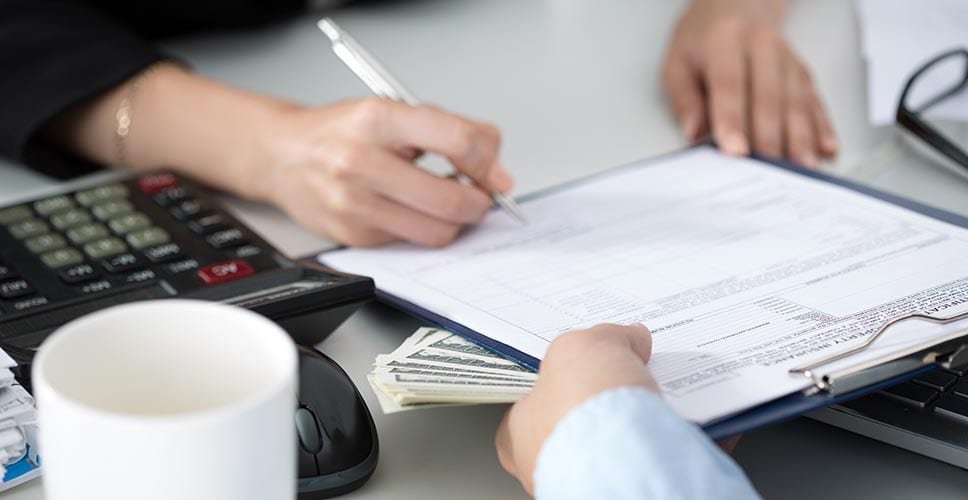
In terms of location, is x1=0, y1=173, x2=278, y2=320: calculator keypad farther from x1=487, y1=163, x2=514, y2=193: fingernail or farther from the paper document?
the paper document

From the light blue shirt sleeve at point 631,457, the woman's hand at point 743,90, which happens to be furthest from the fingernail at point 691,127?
the light blue shirt sleeve at point 631,457

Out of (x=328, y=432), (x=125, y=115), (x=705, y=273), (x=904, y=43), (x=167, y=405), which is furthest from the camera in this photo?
(x=904, y=43)

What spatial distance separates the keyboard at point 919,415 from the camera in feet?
1.59

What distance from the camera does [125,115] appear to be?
31.7 inches

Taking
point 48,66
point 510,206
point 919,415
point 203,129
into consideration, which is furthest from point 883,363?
point 48,66

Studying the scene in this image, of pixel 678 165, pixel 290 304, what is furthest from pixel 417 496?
pixel 678 165

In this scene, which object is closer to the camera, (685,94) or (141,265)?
(141,265)

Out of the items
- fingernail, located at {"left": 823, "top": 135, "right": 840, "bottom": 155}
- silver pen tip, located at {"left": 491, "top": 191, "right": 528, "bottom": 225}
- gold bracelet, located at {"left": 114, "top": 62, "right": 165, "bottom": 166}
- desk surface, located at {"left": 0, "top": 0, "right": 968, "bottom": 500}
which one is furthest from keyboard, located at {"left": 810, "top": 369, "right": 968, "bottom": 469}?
gold bracelet, located at {"left": 114, "top": 62, "right": 165, "bottom": 166}

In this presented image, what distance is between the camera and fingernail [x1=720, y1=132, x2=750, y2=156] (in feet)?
2.65

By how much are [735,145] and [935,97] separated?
19 centimetres

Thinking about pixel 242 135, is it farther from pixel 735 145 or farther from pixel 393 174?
pixel 735 145

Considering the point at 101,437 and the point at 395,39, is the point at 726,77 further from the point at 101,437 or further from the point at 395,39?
the point at 101,437

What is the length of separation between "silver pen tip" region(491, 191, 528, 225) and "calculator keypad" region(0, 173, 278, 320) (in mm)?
152

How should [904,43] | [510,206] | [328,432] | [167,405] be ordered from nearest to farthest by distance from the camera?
1. [167,405]
2. [328,432]
3. [510,206]
4. [904,43]
